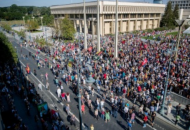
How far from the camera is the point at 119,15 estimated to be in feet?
194

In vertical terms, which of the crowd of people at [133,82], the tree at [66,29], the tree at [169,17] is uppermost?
the tree at [169,17]

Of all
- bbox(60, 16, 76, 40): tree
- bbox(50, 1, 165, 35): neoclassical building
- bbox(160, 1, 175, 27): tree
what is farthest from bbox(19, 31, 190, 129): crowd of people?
bbox(160, 1, 175, 27): tree

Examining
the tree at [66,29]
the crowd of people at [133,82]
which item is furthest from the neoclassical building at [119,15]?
the crowd of people at [133,82]

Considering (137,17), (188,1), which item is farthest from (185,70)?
(188,1)

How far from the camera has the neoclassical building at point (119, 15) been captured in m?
53.9

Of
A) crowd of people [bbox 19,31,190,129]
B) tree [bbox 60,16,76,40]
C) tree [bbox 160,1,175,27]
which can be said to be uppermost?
tree [bbox 160,1,175,27]

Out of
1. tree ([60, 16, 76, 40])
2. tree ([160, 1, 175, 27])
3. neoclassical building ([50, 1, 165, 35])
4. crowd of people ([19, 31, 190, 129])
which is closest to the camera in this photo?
crowd of people ([19, 31, 190, 129])

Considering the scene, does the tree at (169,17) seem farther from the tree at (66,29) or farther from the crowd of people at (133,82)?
the crowd of people at (133,82)

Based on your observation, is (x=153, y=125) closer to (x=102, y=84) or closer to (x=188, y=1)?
(x=102, y=84)

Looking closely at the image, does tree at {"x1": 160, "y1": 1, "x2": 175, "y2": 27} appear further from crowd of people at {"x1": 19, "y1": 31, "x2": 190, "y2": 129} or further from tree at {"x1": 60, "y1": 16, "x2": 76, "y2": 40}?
crowd of people at {"x1": 19, "y1": 31, "x2": 190, "y2": 129}

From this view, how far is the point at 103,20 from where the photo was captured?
5484 cm

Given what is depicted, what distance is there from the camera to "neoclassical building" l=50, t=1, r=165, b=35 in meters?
53.9

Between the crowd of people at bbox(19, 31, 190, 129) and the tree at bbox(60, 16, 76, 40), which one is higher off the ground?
the tree at bbox(60, 16, 76, 40)

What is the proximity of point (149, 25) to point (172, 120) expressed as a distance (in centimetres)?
6593
